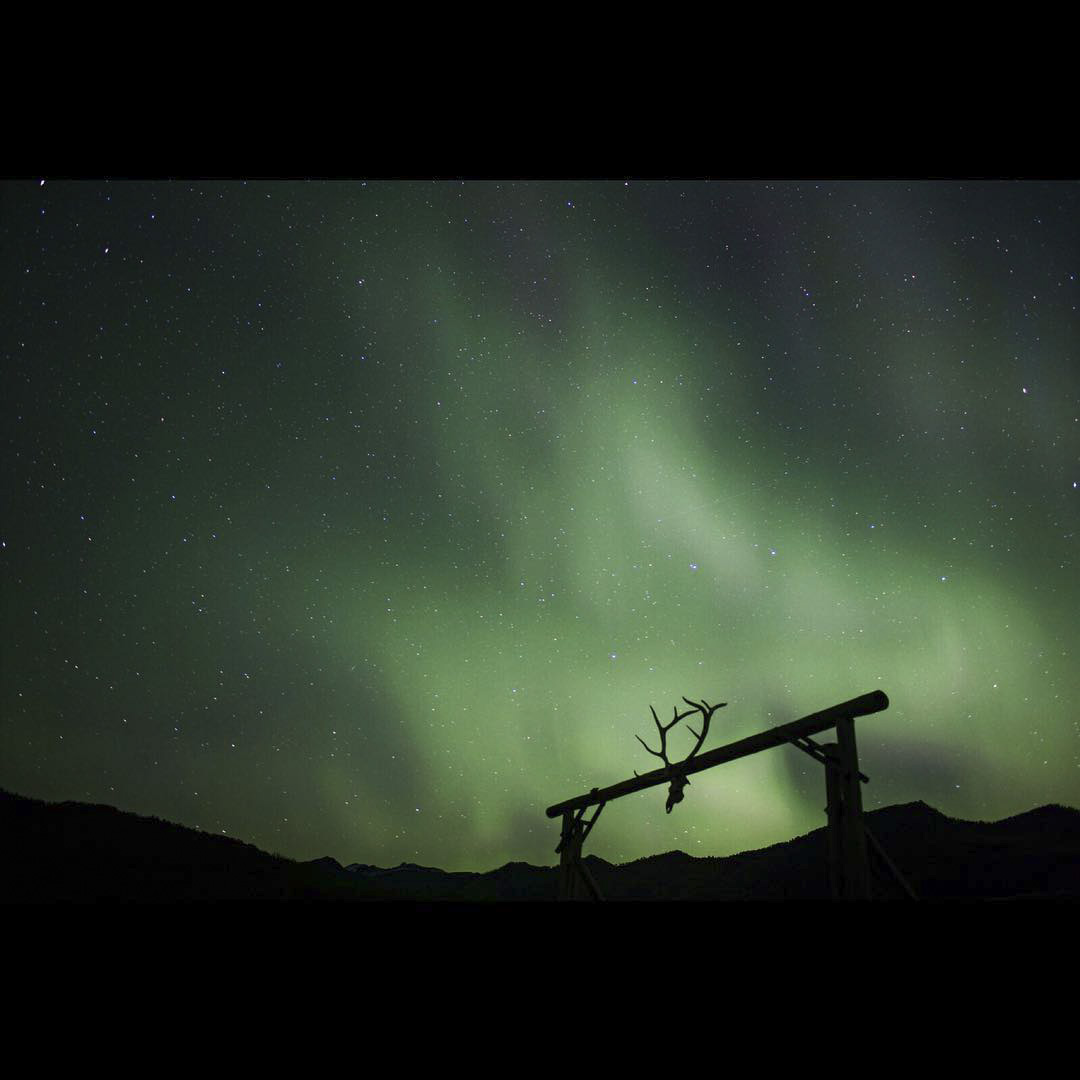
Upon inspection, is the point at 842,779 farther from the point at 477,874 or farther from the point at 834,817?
the point at 477,874

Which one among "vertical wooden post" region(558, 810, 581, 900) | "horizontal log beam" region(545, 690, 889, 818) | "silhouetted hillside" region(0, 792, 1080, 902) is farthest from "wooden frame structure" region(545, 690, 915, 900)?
"vertical wooden post" region(558, 810, 581, 900)

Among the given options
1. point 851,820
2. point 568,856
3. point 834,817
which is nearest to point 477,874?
point 568,856

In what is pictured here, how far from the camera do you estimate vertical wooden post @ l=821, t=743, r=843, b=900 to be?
6.20 meters

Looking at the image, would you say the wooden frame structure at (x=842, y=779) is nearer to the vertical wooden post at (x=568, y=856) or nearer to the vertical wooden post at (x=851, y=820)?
the vertical wooden post at (x=851, y=820)

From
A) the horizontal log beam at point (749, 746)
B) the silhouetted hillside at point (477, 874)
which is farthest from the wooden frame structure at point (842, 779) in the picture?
the silhouetted hillside at point (477, 874)

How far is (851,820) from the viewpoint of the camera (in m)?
6.02

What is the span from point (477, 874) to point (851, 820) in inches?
2716

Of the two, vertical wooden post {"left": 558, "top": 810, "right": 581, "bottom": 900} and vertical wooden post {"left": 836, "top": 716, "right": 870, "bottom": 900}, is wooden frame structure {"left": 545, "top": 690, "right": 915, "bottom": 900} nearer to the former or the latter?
vertical wooden post {"left": 836, "top": 716, "right": 870, "bottom": 900}

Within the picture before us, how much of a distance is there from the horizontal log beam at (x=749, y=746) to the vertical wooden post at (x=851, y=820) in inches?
5.9

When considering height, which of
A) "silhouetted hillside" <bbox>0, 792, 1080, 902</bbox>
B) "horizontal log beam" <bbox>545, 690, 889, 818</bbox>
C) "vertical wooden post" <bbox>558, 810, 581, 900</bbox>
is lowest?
"silhouetted hillside" <bbox>0, 792, 1080, 902</bbox>

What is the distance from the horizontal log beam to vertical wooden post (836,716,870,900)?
15 cm

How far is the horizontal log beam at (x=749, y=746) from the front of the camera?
20.0ft

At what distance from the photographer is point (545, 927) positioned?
4.18ft
